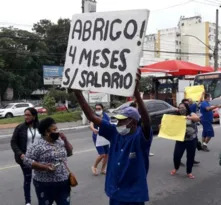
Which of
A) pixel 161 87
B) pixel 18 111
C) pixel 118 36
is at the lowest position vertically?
pixel 18 111

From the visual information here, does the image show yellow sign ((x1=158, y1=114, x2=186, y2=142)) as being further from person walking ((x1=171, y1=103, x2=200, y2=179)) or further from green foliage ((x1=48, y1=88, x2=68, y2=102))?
green foliage ((x1=48, y1=88, x2=68, y2=102))

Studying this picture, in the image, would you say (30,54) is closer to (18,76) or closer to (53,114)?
(18,76)

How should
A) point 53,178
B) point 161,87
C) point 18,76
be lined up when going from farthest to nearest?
1. point 18,76
2. point 161,87
3. point 53,178

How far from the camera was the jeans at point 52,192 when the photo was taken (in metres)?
3.97

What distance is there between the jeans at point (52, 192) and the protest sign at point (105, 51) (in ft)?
3.93

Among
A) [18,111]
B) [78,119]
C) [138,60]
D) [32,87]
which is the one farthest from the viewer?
[32,87]

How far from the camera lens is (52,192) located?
13.1 feet

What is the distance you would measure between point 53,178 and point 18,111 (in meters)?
28.3

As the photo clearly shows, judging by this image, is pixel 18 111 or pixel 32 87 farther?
pixel 32 87

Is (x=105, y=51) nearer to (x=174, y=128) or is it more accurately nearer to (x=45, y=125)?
(x=45, y=125)

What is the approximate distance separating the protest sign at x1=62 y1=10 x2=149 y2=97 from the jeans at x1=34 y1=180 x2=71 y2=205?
1.20 meters

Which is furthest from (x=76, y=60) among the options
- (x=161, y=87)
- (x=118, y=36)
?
(x=161, y=87)

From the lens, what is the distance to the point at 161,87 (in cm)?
2655

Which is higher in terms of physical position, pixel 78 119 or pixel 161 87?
pixel 161 87
